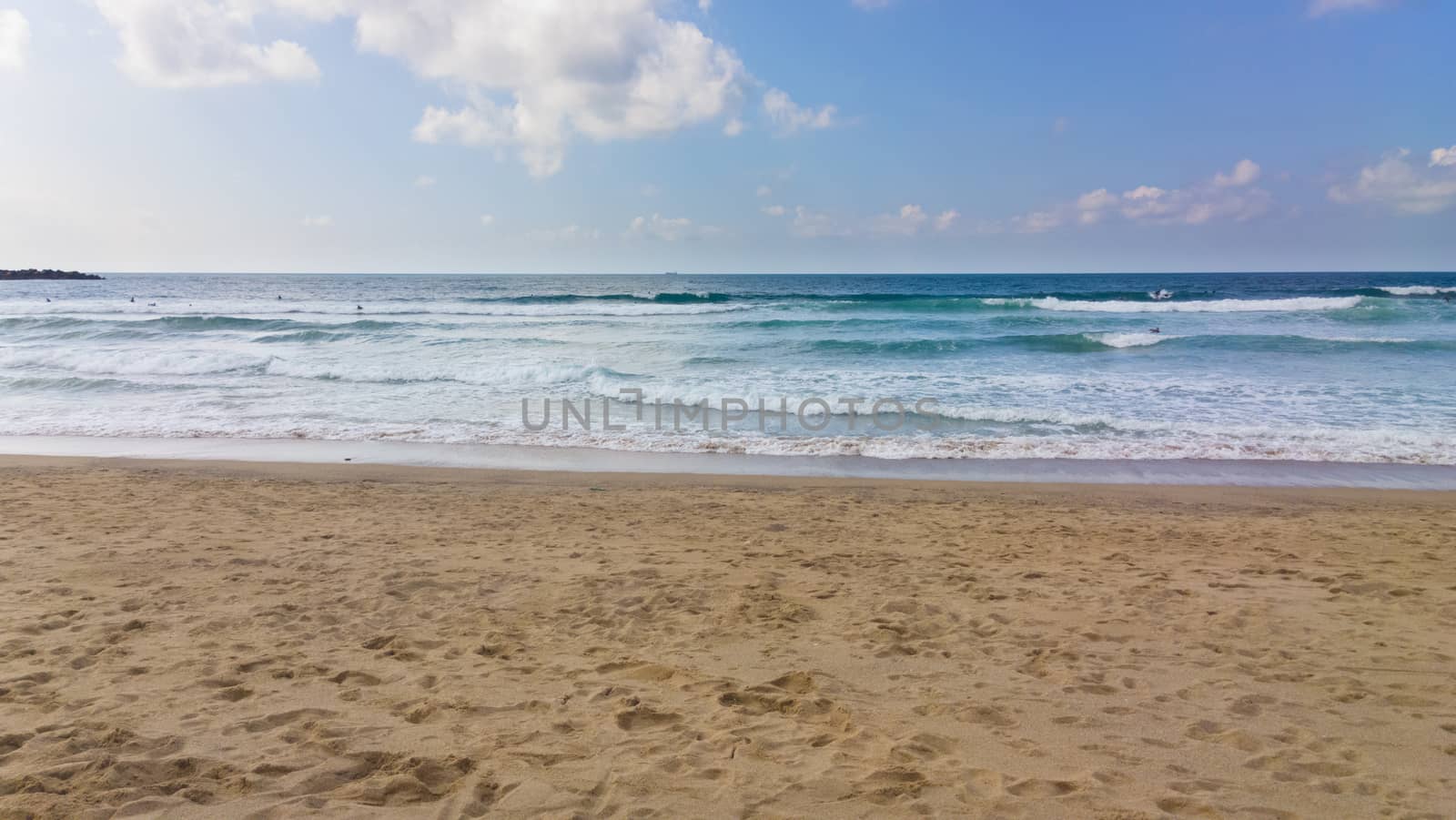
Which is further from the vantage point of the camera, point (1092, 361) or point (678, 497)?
point (1092, 361)

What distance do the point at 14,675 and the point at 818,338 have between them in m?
23.4

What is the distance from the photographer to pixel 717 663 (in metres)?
3.94

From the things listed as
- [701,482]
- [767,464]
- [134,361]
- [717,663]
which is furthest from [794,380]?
[134,361]

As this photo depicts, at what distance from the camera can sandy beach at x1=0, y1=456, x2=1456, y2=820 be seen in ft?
9.11

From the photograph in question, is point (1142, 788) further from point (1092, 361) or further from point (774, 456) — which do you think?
point (1092, 361)

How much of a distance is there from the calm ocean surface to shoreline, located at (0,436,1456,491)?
0.37 meters

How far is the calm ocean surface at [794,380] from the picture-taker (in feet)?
36.7

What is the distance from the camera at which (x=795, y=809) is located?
2.66 meters

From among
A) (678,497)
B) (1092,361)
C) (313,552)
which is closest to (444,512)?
(313,552)

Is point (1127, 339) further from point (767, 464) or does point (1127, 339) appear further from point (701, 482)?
point (701, 482)

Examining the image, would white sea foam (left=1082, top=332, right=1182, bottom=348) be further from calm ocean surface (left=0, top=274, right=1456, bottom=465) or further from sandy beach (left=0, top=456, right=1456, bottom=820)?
sandy beach (left=0, top=456, right=1456, bottom=820)

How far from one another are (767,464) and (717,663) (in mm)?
5933

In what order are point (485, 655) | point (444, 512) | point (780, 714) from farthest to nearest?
point (444, 512) → point (485, 655) → point (780, 714)

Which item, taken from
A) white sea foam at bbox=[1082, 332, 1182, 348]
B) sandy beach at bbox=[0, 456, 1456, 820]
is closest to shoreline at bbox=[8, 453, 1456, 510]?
sandy beach at bbox=[0, 456, 1456, 820]
